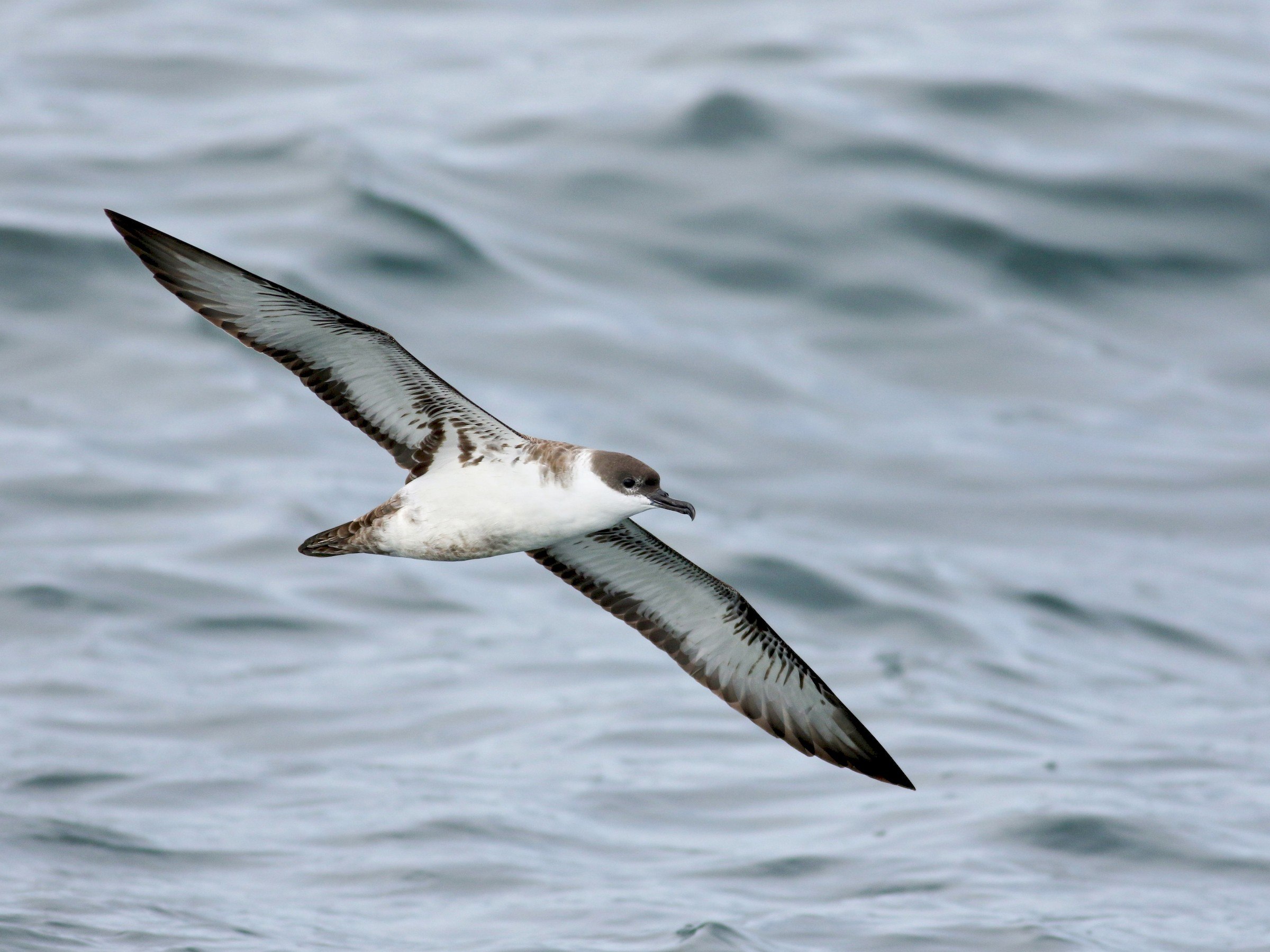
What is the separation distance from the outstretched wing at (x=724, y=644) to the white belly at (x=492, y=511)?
110cm

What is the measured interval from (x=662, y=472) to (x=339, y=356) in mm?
11338

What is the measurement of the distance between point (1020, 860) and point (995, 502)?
886 centimetres

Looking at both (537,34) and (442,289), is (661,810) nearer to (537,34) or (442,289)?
(442,289)

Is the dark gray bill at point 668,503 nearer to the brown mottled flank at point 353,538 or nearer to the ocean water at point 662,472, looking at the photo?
the brown mottled flank at point 353,538

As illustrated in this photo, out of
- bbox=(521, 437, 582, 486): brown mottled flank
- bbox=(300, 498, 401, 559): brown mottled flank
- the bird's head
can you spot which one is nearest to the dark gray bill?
the bird's head

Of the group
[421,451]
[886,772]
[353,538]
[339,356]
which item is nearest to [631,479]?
[421,451]

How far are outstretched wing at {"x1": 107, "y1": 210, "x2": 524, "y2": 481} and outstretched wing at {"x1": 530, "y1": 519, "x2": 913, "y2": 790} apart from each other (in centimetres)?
113

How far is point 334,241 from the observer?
21531mm

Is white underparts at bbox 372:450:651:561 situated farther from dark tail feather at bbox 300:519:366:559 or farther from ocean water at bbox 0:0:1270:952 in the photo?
ocean water at bbox 0:0:1270:952

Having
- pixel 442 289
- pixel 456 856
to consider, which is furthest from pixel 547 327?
pixel 456 856

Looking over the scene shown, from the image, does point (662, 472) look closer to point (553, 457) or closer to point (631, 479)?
point (553, 457)

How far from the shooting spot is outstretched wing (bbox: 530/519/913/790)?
373 inches

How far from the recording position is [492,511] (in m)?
8.27

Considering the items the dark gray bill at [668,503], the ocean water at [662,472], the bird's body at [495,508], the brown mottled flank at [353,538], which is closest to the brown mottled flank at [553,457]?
the bird's body at [495,508]
